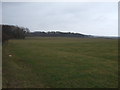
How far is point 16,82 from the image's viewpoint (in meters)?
11.8

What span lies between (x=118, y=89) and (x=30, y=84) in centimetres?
458

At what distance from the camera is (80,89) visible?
10305mm

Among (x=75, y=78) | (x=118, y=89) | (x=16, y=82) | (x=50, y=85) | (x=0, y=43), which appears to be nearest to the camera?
(x=118, y=89)

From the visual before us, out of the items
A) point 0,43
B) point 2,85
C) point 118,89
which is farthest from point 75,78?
point 0,43

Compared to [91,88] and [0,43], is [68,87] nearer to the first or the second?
[91,88]

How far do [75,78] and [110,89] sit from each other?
10.3 feet

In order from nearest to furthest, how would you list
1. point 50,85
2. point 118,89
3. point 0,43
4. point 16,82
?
point 118,89 → point 50,85 → point 16,82 → point 0,43

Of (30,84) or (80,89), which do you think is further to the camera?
(30,84)

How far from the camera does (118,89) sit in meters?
10.3

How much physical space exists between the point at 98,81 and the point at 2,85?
5.41 meters

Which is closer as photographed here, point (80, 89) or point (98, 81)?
point (80, 89)

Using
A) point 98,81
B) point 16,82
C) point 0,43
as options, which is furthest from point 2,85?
point 0,43

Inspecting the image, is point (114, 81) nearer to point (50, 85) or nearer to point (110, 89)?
point (110, 89)

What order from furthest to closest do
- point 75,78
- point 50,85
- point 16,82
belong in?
1. point 75,78
2. point 16,82
3. point 50,85
